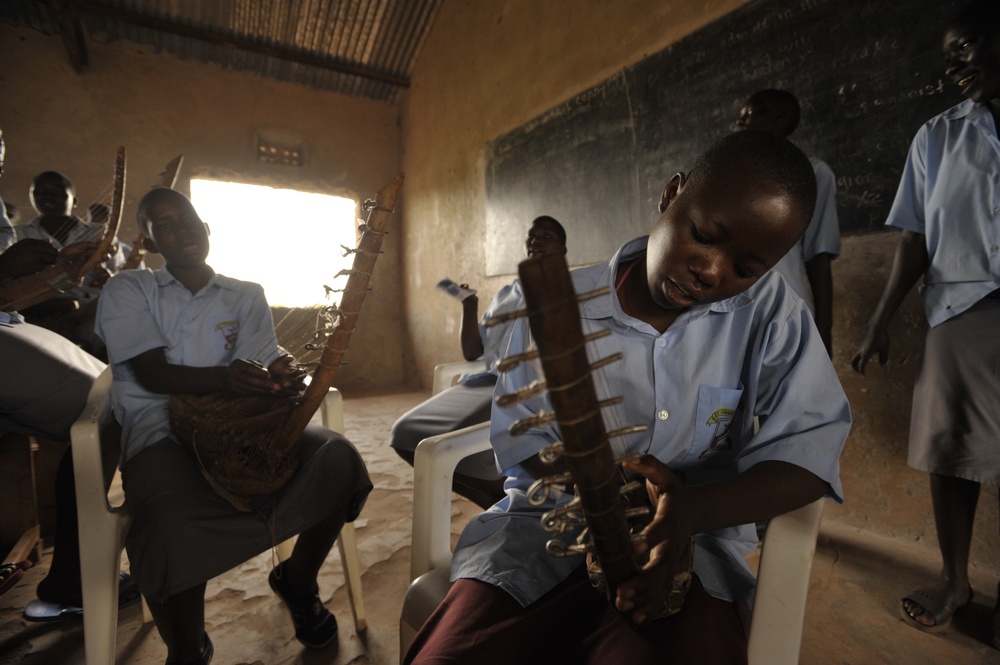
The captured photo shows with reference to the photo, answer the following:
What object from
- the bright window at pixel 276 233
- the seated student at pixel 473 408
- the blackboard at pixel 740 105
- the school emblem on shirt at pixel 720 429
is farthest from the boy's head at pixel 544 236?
the bright window at pixel 276 233

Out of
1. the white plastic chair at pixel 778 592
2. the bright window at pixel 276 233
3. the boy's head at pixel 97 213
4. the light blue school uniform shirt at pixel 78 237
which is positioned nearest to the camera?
the white plastic chair at pixel 778 592

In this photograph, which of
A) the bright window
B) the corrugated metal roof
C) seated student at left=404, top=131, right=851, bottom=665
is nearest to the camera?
seated student at left=404, top=131, right=851, bottom=665

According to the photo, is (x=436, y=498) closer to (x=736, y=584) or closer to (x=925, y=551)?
(x=736, y=584)

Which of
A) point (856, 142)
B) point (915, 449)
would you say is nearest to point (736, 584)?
point (915, 449)

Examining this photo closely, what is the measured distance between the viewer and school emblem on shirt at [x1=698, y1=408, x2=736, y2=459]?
2.85 feet

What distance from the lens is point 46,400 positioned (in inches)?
62.1

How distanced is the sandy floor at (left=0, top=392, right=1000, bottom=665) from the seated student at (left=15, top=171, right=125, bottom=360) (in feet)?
4.00

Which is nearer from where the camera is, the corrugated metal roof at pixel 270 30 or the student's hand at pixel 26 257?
the student's hand at pixel 26 257

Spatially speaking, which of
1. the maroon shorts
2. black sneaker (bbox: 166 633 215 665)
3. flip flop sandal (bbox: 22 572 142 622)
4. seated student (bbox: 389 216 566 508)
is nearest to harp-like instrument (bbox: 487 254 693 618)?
the maroon shorts

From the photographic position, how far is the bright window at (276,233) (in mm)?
5413

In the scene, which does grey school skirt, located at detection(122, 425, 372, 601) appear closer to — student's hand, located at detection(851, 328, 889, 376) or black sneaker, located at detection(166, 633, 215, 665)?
black sneaker, located at detection(166, 633, 215, 665)

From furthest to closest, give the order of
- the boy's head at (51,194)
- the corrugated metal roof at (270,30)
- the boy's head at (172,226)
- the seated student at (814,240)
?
the corrugated metal roof at (270,30)
the boy's head at (51,194)
the seated student at (814,240)
the boy's head at (172,226)

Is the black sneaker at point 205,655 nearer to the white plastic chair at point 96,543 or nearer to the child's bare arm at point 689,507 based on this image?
the white plastic chair at point 96,543

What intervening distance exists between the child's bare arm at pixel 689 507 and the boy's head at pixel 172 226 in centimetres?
172
